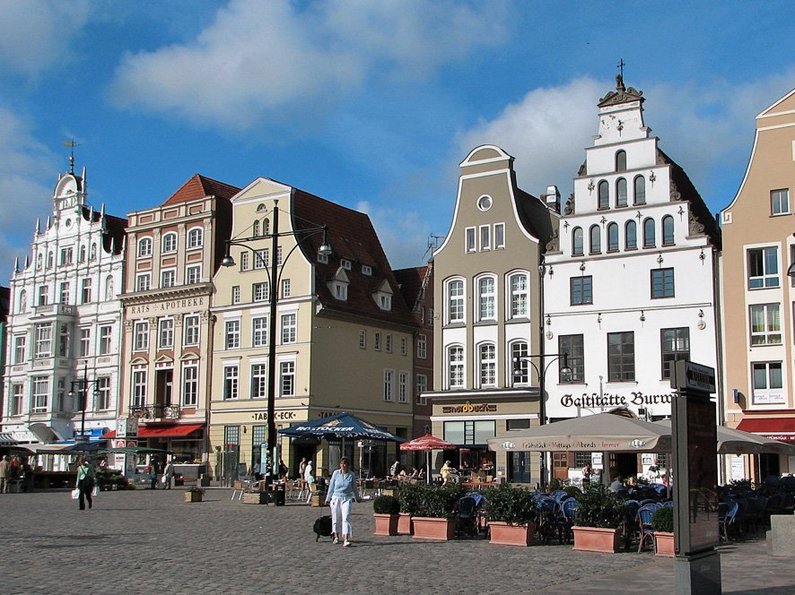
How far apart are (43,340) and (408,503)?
50.9m

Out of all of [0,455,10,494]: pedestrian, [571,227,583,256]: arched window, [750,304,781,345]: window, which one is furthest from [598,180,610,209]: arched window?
[0,455,10,494]: pedestrian

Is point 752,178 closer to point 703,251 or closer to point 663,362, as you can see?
point 703,251

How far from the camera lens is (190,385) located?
5881 centimetres

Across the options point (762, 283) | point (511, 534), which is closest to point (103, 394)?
point (762, 283)

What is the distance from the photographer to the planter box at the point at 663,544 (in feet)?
57.5

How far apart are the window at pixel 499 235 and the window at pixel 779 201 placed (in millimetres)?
12115

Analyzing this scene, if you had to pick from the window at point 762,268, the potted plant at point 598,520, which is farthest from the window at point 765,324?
the potted plant at point 598,520

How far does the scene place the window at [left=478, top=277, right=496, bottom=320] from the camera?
→ 46875mm

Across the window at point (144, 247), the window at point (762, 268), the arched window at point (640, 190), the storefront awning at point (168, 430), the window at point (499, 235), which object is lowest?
the storefront awning at point (168, 430)

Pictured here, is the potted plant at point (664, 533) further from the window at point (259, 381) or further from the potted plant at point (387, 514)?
the window at point (259, 381)

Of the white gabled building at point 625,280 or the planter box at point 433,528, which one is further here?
the white gabled building at point 625,280

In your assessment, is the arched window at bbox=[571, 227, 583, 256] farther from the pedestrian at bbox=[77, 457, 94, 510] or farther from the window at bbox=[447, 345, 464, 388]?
the pedestrian at bbox=[77, 457, 94, 510]

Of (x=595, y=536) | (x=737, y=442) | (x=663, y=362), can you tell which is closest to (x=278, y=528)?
(x=595, y=536)

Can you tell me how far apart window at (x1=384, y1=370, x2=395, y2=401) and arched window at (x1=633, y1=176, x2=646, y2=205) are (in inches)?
847
